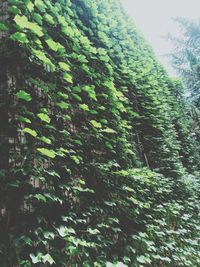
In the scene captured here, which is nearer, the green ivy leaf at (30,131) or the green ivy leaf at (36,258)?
the green ivy leaf at (36,258)

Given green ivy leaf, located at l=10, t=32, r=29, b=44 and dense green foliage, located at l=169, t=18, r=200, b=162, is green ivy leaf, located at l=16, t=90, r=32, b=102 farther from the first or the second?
dense green foliage, located at l=169, t=18, r=200, b=162

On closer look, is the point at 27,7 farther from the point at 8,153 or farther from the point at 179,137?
the point at 179,137

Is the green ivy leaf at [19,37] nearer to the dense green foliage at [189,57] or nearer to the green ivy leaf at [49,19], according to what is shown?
the green ivy leaf at [49,19]

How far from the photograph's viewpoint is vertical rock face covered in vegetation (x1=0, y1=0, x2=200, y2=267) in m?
2.36

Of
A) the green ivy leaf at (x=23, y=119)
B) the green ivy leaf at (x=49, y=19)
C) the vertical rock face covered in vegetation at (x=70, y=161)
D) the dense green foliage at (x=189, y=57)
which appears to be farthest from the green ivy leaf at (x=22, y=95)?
the dense green foliage at (x=189, y=57)

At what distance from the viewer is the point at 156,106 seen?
6.25 meters

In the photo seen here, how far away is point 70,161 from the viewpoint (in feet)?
9.91

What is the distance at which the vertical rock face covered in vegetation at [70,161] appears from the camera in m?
2.36

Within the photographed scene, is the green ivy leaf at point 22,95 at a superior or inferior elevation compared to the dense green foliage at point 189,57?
inferior

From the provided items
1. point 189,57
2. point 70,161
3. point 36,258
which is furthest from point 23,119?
point 189,57

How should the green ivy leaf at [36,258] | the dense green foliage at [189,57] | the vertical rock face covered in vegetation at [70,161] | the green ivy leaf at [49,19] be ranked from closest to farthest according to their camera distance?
the green ivy leaf at [36,258] < the vertical rock face covered in vegetation at [70,161] < the green ivy leaf at [49,19] < the dense green foliage at [189,57]

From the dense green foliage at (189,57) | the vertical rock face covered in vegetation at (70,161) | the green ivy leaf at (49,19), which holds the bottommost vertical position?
the vertical rock face covered in vegetation at (70,161)

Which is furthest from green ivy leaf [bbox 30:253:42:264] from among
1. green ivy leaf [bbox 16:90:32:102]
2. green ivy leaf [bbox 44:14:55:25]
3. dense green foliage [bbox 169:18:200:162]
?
dense green foliage [bbox 169:18:200:162]

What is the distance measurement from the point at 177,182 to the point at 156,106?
157 centimetres
